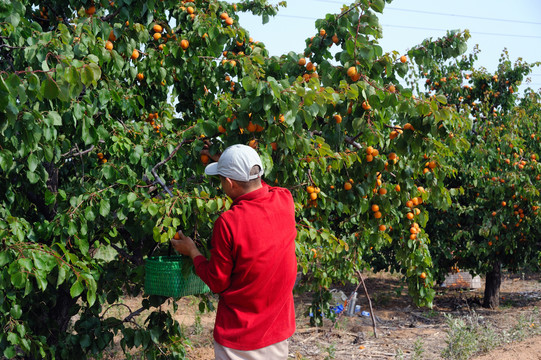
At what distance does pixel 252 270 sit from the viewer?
2.11 m

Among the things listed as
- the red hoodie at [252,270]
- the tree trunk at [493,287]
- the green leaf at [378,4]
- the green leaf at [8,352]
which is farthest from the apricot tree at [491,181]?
the green leaf at [8,352]

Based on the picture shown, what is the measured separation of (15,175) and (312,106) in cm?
247

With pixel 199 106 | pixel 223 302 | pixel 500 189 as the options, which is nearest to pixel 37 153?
pixel 223 302

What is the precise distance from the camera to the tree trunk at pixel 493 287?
10000mm

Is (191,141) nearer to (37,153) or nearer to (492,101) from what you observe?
(37,153)

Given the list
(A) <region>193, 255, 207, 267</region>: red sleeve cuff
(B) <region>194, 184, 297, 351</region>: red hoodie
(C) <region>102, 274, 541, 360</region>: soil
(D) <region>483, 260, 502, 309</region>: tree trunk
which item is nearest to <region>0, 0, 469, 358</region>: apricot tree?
(A) <region>193, 255, 207, 267</region>: red sleeve cuff

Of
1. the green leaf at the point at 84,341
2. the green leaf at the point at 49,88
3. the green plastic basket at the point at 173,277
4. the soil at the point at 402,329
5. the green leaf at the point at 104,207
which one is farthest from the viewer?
the soil at the point at 402,329

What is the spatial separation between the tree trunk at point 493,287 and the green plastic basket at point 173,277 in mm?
8952

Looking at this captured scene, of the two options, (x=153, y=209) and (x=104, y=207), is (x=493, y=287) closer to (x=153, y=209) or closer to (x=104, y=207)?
(x=104, y=207)

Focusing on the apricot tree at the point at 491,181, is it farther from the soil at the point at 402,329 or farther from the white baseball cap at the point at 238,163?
the white baseball cap at the point at 238,163

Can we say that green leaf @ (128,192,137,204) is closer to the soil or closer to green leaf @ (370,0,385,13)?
green leaf @ (370,0,385,13)

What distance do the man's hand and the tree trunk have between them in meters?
9.08

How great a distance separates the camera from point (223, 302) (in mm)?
2223

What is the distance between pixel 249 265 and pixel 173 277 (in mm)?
563
